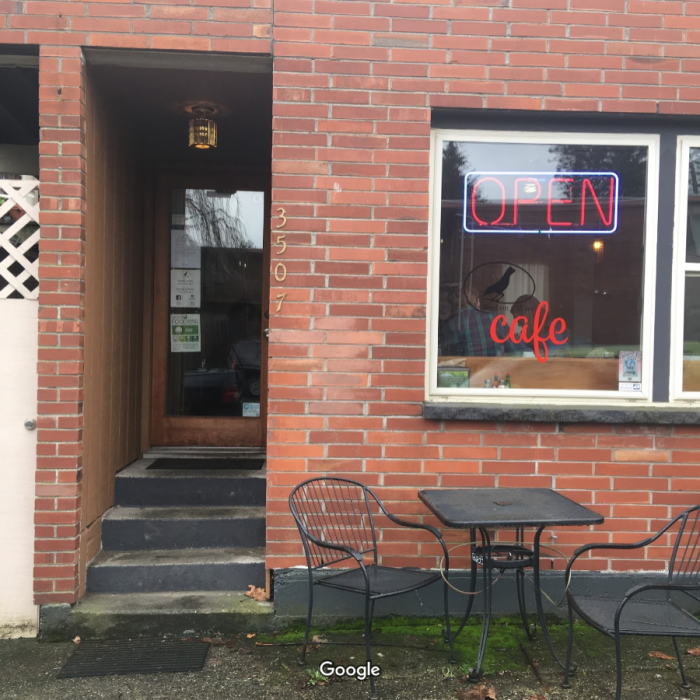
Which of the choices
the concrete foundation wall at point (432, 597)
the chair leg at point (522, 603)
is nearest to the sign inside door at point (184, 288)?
the concrete foundation wall at point (432, 597)

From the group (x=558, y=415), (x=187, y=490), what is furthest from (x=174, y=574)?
(x=558, y=415)

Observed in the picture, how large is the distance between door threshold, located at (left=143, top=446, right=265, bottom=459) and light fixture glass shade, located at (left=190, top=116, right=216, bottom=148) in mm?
2350

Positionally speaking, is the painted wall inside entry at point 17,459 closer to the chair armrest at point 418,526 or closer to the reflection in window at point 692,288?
the chair armrest at point 418,526

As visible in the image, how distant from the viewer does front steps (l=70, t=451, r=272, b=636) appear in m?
3.52

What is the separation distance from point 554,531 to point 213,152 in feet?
12.2

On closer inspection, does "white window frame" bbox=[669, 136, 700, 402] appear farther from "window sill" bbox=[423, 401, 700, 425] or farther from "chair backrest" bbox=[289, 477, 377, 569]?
"chair backrest" bbox=[289, 477, 377, 569]

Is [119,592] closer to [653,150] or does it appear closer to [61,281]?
[61,281]

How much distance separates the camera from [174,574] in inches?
148

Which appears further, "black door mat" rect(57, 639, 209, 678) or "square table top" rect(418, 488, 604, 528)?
"black door mat" rect(57, 639, 209, 678)

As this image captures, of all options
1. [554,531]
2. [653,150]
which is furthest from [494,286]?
[554,531]

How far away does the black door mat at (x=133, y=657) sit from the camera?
311cm

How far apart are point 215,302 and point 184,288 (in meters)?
0.28

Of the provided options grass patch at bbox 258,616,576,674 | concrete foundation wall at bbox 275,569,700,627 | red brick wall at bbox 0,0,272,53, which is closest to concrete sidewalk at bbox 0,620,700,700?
grass patch at bbox 258,616,576,674

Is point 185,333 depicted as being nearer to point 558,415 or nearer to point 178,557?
point 178,557
